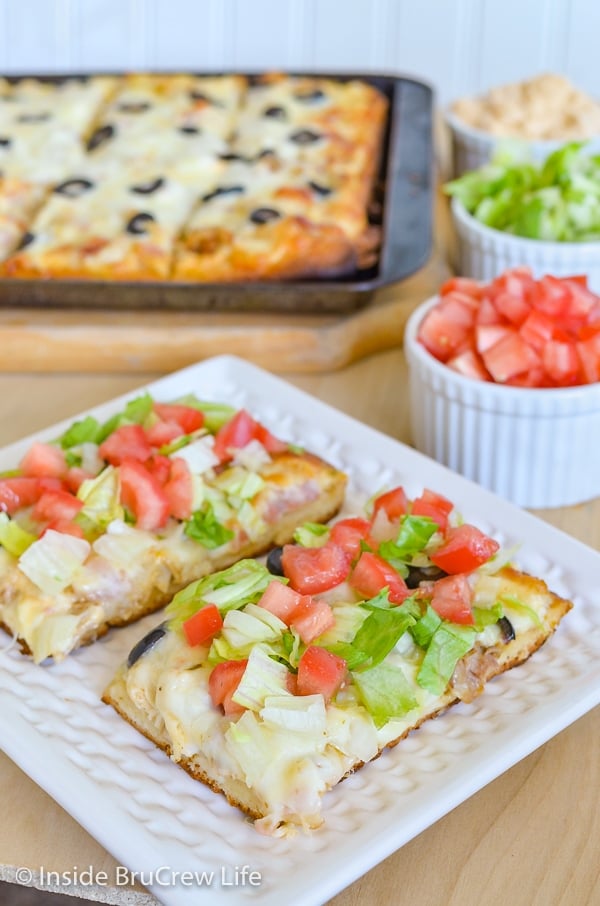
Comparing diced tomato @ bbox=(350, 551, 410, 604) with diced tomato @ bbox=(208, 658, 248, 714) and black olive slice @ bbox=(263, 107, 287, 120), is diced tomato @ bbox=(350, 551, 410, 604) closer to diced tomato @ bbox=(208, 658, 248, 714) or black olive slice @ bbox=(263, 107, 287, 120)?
diced tomato @ bbox=(208, 658, 248, 714)

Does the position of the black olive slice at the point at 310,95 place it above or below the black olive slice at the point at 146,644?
above

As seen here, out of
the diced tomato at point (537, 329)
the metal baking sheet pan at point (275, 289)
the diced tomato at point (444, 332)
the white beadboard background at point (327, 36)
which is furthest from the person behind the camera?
the white beadboard background at point (327, 36)

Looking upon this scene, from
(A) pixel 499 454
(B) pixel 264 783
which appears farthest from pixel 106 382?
(B) pixel 264 783

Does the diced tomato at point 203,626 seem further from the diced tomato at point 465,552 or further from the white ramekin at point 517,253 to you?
the white ramekin at point 517,253

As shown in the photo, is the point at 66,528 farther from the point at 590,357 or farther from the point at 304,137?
the point at 304,137

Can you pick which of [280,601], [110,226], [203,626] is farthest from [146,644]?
[110,226]

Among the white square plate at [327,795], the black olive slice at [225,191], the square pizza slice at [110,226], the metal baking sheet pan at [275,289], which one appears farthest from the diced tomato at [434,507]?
the black olive slice at [225,191]

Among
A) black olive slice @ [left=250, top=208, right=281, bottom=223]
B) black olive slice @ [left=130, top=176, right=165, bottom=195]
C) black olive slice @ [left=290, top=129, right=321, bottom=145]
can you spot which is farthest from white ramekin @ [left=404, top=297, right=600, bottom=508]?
black olive slice @ [left=290, top=129, right=321, bottom=145]
